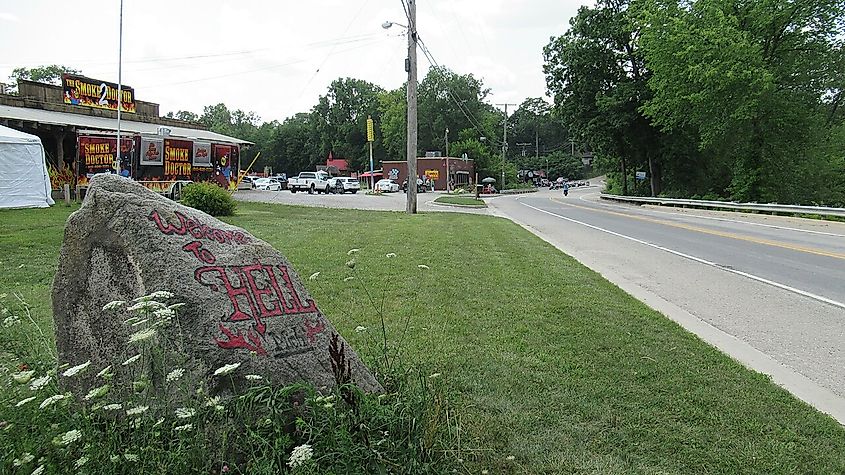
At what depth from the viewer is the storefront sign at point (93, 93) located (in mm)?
32062

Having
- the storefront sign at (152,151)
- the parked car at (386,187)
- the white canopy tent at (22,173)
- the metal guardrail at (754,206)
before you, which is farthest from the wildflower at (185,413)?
the parked car at (386,187)

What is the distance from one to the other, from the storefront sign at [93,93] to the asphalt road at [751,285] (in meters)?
25.3

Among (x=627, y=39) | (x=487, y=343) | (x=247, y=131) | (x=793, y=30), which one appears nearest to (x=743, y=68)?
(x=793, y=30)

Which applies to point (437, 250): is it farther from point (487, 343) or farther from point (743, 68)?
point (743, 68)

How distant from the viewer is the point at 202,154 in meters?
31.7

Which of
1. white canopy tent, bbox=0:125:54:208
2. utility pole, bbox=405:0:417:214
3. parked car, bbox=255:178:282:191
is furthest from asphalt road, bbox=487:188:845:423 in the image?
parked car, bbox=255:178:282:191

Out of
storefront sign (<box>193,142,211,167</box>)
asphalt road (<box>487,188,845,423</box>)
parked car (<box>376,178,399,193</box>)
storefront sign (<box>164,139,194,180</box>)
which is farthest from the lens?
parked car (<box>376,178,399,193</box>)

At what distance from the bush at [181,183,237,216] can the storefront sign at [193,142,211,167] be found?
42.2 feet

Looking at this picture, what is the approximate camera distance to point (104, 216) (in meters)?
3.53

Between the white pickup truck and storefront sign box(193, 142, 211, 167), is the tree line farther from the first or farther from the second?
storefront sign box(193, 142, 211, 167)

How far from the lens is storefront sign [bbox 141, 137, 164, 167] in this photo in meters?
28.5

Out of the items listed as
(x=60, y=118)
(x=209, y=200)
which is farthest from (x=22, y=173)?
(x=60, y=118)

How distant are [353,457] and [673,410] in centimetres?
237

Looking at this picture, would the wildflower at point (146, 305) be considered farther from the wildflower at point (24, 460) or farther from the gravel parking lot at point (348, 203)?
the gravel parking lot at point (348, 203)
